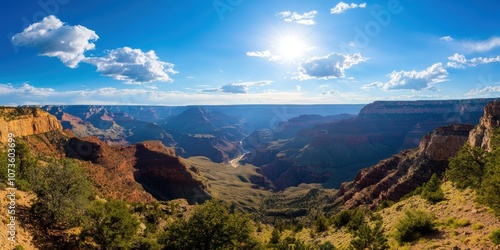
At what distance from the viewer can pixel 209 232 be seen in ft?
98.3

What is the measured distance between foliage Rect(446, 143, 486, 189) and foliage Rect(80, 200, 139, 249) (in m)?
39.5

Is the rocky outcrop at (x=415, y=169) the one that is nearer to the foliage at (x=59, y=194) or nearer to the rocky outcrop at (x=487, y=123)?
the rocky outcrop at (x=487, y=123)

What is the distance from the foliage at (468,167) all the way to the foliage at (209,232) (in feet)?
90.4

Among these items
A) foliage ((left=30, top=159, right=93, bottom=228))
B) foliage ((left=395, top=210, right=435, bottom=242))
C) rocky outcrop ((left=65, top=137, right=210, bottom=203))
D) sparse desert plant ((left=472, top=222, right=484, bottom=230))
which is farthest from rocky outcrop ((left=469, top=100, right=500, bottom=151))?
rocky outcrop ((left=65, top=137, right=210, bottom=203))

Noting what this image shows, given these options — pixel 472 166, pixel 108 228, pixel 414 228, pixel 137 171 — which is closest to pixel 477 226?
pixel 414 228

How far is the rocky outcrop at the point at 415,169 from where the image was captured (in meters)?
85.1

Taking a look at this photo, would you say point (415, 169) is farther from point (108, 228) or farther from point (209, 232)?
point (108, 228)

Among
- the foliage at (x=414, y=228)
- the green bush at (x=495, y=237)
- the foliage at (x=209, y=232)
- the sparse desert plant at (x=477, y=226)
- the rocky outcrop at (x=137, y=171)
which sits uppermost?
the green bush at (x=495, y=237)

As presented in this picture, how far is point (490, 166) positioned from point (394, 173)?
2849 inches

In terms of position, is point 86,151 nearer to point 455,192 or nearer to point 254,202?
point 254,202

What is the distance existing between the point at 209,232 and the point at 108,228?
1053 centimetres

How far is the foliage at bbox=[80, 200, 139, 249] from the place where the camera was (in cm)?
3042

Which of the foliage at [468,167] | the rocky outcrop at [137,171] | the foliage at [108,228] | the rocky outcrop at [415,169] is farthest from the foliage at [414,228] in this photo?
the rocky outcrop at [137,171]

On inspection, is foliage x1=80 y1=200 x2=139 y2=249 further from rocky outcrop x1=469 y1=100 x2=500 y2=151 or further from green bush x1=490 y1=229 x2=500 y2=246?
rocky outcrop x1=469 y1=100 x2=500 y2=151
